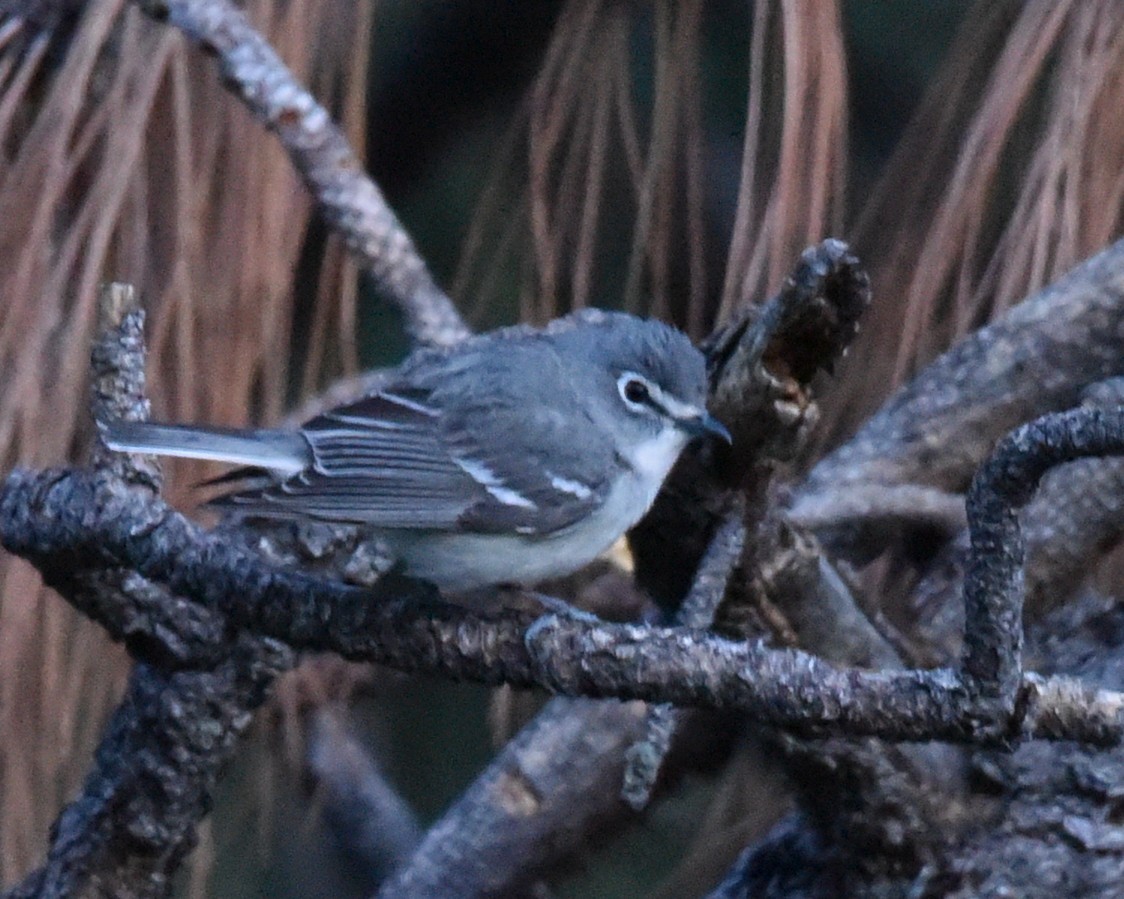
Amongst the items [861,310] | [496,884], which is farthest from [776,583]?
[496,884]

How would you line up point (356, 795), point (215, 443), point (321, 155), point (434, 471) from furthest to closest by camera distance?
point (356, 795) < point (321, 155) < point (434, 471) < point (215, 443)

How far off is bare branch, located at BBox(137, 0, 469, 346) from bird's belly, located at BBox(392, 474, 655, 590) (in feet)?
1.09

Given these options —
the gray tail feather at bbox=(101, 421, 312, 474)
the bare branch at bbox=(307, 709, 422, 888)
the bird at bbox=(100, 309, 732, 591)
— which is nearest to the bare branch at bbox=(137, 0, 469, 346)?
the bird at bbox=(100, 309, 732, 591)

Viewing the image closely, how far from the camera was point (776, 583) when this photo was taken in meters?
1.16

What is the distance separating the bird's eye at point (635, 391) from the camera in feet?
4.26

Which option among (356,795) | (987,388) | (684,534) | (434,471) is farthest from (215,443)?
(356,795)

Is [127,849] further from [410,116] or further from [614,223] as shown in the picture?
[410,116]

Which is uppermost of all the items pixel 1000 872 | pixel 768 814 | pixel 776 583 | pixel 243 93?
pixel 243 93

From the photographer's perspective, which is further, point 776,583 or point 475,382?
point 475,382

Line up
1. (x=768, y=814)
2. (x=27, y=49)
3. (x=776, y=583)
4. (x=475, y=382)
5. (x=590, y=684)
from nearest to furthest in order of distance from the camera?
(x=590, y=684) → (x=776, y=583) → (x=475, y=382) → (x=27, y=49) → (x=768, y=814)

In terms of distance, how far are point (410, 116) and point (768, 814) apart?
93 centimetres

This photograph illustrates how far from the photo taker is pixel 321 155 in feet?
4.59

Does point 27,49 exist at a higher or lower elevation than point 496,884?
higher

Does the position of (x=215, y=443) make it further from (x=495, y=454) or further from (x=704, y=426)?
(x=704, y=426)
